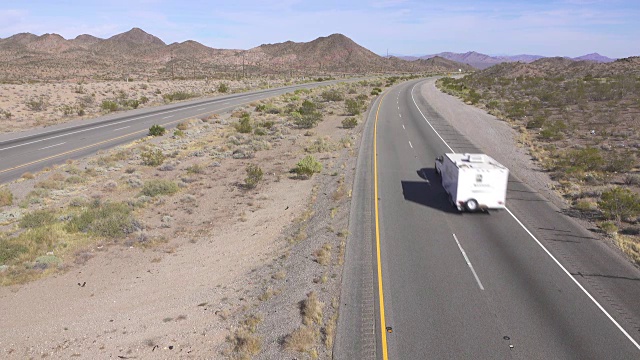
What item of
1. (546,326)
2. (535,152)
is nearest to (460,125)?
(535,152)

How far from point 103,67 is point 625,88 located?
126 m

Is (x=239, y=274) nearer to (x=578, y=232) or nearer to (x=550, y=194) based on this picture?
(x=578, y=232)

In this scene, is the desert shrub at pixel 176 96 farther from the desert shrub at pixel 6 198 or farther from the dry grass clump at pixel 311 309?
the dry grass clump at pixel 311 309

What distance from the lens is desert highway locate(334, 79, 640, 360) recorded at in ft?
31.7

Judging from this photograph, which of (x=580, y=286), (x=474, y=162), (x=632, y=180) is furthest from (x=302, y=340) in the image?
(x=632, y=180)

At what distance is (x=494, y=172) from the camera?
1706cm

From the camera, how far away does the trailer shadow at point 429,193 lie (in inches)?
742

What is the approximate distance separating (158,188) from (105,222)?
16.5 feet

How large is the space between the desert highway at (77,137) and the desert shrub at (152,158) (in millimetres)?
4888

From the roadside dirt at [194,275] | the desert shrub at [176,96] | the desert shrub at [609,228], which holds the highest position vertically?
the desert shrub at [176,96]

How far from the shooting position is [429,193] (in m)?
20.5

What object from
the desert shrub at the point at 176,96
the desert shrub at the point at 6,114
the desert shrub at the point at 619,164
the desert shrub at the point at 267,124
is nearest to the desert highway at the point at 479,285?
the desert shrub at the point at 619,164

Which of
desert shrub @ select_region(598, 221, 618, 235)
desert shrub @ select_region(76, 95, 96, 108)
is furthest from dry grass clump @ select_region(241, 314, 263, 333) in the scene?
desert shrub @ select_region(76, 95, 96, 108)

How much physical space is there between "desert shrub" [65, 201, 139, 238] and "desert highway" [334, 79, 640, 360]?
9.46 meters
